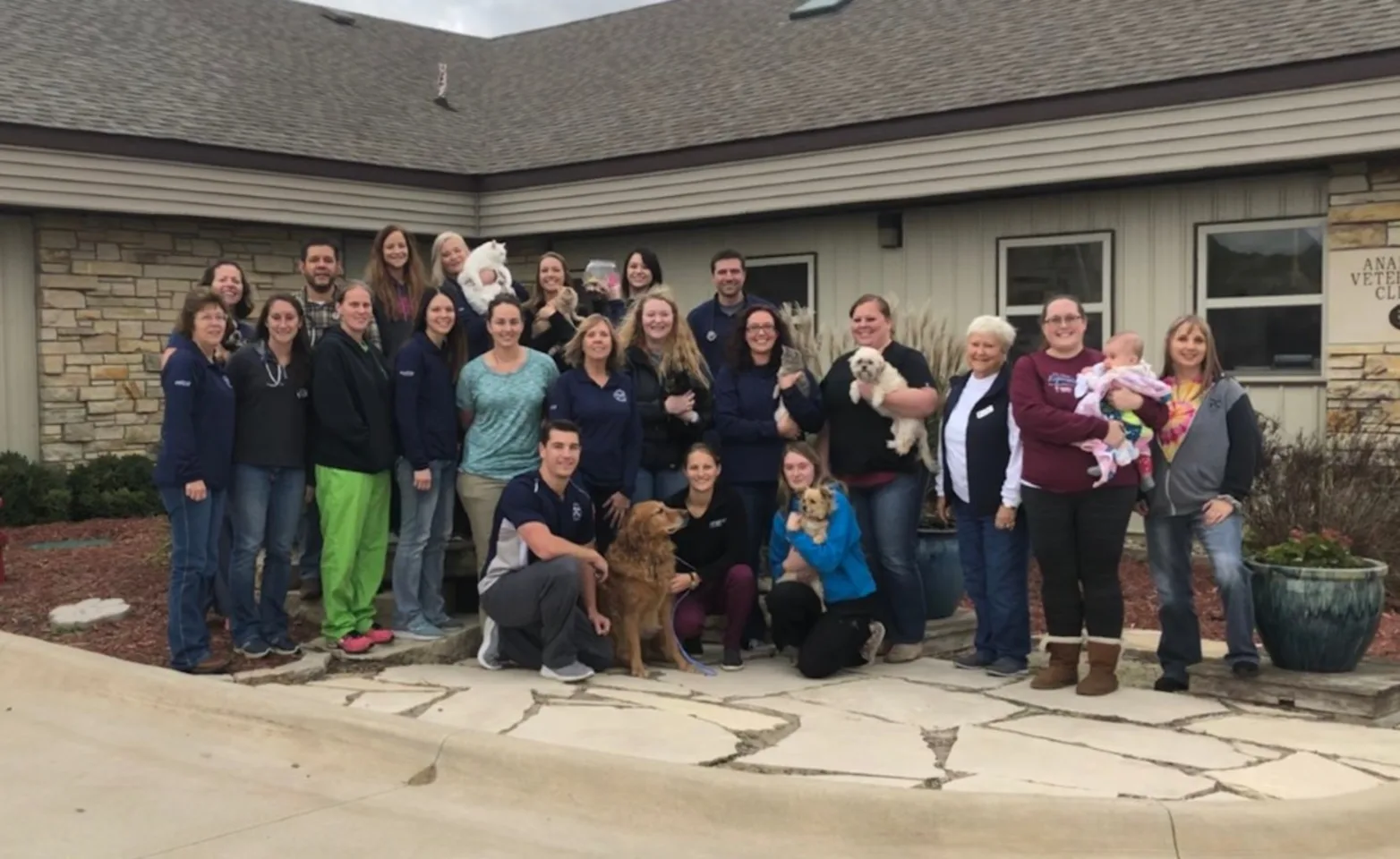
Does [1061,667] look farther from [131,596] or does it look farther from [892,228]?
[892,228]

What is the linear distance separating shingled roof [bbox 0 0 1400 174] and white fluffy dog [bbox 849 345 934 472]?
179 inches

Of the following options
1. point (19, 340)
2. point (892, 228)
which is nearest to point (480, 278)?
point (892, 228)

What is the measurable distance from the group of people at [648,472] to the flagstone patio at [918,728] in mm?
253

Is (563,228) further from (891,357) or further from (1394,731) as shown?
(1394,731)

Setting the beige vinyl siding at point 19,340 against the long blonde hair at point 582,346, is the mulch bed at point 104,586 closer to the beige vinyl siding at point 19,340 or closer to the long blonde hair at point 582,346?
the beige vinyl siding at point 19,340

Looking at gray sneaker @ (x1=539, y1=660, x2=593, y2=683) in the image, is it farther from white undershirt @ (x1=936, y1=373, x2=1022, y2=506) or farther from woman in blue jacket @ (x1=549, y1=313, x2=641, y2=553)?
white undershirt @ (x1=936, y1=373, x2=1022, y2=506)

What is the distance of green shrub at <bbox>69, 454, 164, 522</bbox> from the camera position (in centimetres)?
1098

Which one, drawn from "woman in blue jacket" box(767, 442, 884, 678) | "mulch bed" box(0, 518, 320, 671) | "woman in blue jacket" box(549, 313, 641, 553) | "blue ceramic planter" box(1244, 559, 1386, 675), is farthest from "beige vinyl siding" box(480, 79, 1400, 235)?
"mulch bed" box(0, 518, 320, 671)

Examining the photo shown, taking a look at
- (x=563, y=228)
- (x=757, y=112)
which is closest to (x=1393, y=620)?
(x=757, y=112)

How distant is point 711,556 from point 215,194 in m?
7.66

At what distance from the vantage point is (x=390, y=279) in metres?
6.96

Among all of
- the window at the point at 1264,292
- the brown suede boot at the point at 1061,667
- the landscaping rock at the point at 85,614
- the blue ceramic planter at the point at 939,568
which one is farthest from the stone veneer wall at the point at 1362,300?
the landscaping rock at the point at 85,614

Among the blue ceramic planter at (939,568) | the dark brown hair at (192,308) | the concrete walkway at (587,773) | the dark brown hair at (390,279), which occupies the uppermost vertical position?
the dark brown hair at (390,279)

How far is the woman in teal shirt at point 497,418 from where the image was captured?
648cm
